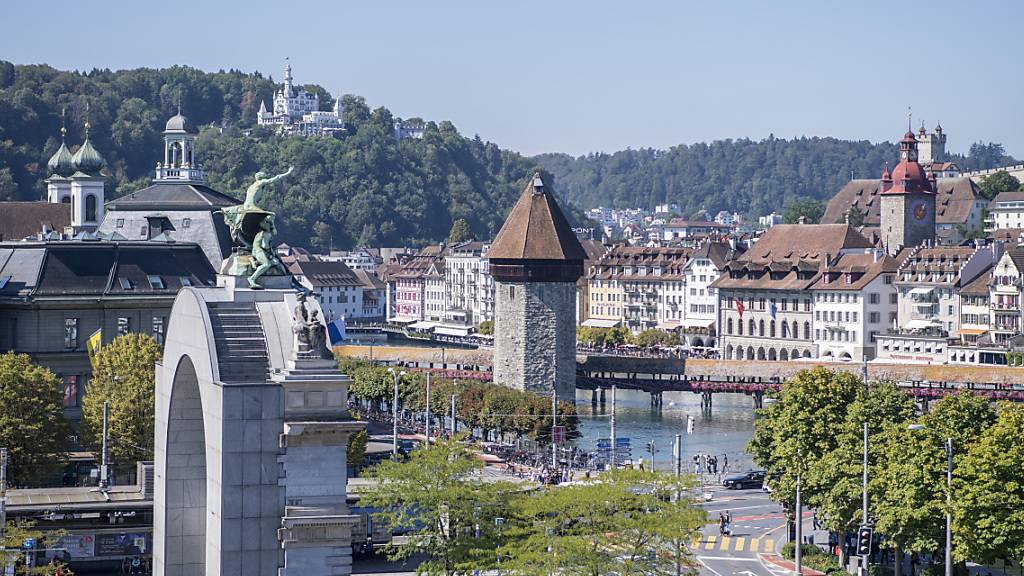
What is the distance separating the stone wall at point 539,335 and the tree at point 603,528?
6580 cm

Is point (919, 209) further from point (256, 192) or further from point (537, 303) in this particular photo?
point (256, 192)

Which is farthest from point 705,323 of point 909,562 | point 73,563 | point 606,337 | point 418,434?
point 73,563

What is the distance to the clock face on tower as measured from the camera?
545ft

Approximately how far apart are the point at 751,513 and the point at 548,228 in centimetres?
4823

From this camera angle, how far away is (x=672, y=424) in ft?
361

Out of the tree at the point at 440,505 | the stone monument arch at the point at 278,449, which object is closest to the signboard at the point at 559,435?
the tree at the point at 440,505

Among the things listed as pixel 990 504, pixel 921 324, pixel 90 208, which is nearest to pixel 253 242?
pixel 990 504

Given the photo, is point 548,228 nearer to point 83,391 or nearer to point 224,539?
point 83,391

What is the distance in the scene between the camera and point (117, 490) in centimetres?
5084

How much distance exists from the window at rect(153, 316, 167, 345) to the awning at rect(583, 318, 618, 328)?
107822 millimetres

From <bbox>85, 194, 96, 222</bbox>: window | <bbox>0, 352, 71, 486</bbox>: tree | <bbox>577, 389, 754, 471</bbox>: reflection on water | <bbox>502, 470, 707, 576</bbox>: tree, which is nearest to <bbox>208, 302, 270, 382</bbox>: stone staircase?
<bbox>502, 470, 707, 576</bbox>: tree

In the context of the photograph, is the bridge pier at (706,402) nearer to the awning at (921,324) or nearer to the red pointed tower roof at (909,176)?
the awning at (921,324)

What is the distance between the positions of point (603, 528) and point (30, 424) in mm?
22754

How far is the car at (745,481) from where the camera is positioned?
73438mm
